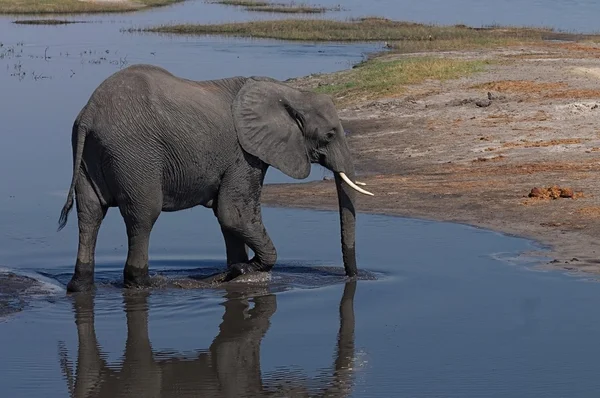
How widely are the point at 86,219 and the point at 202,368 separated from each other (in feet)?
7.06

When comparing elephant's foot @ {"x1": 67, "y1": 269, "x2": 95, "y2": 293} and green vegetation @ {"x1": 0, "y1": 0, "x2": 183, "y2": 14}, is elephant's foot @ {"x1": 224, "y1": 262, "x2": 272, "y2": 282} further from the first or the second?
green vegetation @ {"x1": 0, "y1": 0, "x2": 183, "y2": 14}

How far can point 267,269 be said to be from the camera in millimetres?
10688

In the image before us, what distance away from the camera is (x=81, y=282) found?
1013 centimetres

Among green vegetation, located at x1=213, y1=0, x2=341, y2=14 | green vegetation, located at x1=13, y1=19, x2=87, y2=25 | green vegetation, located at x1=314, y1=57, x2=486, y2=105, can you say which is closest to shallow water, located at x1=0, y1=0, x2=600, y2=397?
green vegetation, located at x1=314, y1=57, x2=486, y2=105

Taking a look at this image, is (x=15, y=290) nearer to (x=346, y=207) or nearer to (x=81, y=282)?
(x=81, y=282)

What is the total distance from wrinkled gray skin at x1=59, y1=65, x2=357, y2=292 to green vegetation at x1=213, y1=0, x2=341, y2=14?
4426 cm

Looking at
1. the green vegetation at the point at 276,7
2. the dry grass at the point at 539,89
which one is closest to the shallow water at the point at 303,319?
the dry grass at the point at 539,89

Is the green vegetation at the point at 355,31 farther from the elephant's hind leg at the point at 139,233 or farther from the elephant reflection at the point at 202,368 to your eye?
the elephant reflection at the point at 202,368

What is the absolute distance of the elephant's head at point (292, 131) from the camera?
10125 millimetres

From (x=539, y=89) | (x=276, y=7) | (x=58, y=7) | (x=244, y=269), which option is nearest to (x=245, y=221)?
(x=244, y=269)

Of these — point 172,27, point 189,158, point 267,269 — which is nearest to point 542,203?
point 267,269

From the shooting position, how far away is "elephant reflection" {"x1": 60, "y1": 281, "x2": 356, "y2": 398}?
776 cm

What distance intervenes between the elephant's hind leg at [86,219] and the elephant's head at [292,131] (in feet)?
4.22

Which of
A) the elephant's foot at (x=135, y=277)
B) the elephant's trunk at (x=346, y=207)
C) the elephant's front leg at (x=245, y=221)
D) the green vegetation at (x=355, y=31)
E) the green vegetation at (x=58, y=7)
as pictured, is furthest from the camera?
the green vegetation at (x=58, y=7)
